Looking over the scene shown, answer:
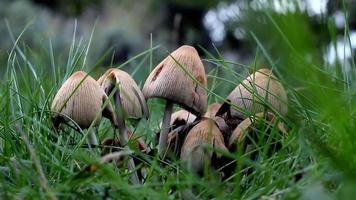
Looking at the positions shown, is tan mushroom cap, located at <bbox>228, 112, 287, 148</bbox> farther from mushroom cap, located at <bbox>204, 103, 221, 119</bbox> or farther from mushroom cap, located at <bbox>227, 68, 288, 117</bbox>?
mushroom cap, located at <bbox>204, 103, 221, 119</bbox>

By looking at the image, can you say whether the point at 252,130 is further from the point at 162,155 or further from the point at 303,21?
the point at 303,21

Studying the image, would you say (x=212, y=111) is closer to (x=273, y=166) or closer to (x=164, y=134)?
(x=164, y=134)

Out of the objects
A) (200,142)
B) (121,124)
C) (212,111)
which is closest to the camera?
(200,142)

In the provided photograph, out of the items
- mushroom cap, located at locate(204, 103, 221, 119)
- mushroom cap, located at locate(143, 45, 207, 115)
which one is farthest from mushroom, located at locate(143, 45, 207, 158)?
mushroom cap, located at locate(204, 103, 221, 119)

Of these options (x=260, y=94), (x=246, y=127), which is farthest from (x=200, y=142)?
(x=260, y=94)

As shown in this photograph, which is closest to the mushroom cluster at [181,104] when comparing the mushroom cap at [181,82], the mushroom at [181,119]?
the mushroom cap at [181,82]

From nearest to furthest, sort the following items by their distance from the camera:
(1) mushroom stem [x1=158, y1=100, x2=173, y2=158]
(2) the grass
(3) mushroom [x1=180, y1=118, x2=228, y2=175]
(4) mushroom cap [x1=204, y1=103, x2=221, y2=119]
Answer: (2) the grass, (3) mushroom [x1=180, y1=118, x2=228, y2=175], (1) mushroom stem [x1=158, y1=100, x2=173, y2=158], (4) mushroom cap [x1=204, y1=103, x2=221, y2=119]
